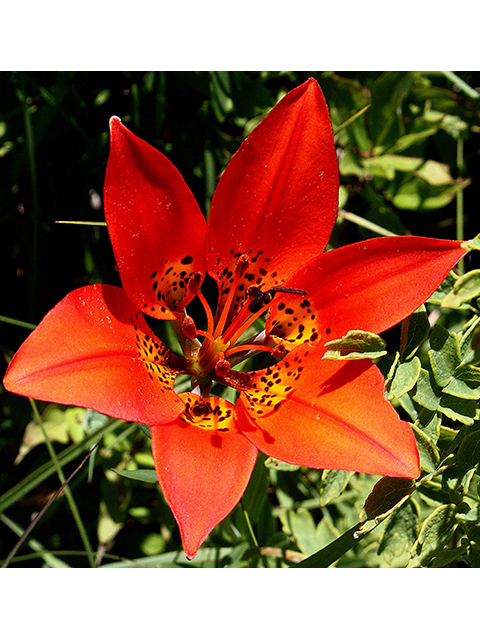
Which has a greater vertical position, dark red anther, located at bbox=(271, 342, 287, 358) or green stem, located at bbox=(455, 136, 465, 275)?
green stem, located at bbox=(455, 136, 465, 275)

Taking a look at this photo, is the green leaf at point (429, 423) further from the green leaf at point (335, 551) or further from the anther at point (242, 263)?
the anther at point (242, 263)

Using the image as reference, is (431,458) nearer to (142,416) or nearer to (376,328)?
(376,328)

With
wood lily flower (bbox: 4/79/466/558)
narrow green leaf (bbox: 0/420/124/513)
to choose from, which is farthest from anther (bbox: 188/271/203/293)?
narrow green leaf (bbox: 0/420/124/513)

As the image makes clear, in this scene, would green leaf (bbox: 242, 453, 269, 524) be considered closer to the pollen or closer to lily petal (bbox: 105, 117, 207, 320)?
the pollen

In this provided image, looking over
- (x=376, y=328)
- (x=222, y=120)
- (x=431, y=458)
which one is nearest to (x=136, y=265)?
(x=376, y=328)

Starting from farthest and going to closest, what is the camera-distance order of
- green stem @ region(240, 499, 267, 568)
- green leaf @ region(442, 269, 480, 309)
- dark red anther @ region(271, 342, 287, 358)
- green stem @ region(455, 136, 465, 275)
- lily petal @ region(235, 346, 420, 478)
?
green stem @ region(455, 136, 465, 275) → green stem @ region(240, 499, 267, 568) → dark red anther @ region(271, 342, 287, 358) → lily petal @ region(235, 346, 420, 478) → green leaf @ region(442, 269, 480, 309)

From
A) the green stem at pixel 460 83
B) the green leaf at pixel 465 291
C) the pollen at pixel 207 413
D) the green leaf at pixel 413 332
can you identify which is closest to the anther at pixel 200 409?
the pollen at pixel 207 413

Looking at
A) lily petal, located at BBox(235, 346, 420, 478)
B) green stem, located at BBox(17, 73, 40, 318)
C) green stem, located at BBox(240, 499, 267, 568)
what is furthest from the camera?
green stem, located at BBox(17, 73, 40, 318)
